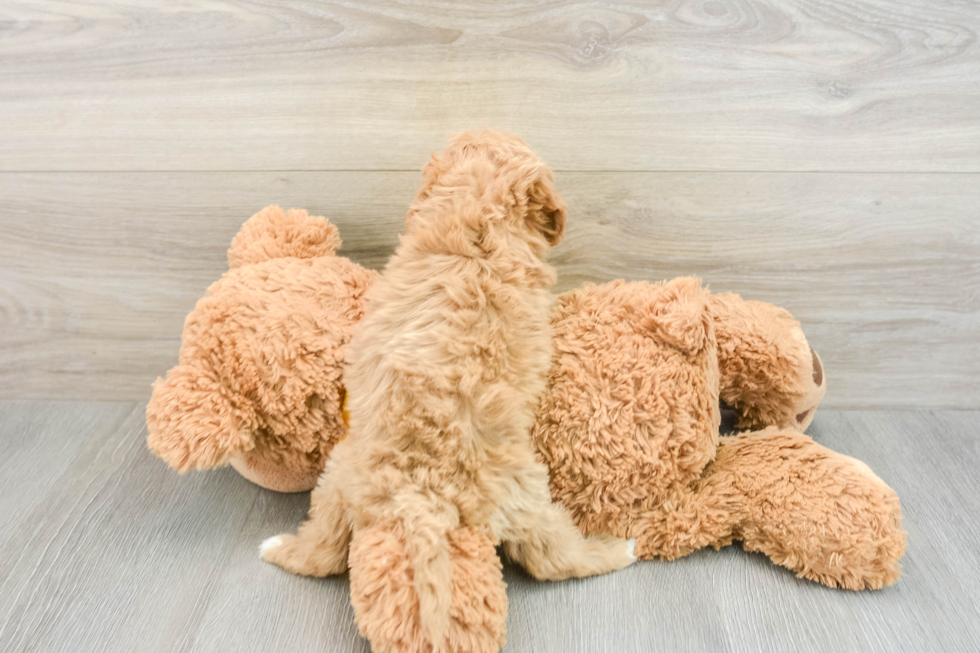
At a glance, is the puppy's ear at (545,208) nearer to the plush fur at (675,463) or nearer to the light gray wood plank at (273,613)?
the plush fur at (675,463)

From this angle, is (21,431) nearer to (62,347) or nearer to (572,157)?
(62,347)

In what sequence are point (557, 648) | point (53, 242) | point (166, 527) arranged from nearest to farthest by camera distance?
1. point (557, 648)
2. point (166, 527)
3. point (53, 242)

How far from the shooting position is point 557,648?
592mm

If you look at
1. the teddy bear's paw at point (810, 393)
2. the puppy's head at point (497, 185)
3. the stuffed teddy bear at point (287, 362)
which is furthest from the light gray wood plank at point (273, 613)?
the teddy bear's paw at point (810, 393)

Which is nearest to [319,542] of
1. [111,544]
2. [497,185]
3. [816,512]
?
[111,544]

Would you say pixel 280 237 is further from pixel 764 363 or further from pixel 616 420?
pixel 764 363

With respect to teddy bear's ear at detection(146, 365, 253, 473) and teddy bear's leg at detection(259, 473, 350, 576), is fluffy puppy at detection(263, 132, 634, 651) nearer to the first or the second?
teddy bear's leg at detection(259, 473, 350, 576)

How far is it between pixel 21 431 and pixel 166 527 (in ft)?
1.14

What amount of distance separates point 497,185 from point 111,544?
23.5 inches

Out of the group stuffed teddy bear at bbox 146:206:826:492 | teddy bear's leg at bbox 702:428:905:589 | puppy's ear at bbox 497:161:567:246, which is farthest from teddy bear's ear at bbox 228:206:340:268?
teddy bear's leg at bbox 702:428:905:589

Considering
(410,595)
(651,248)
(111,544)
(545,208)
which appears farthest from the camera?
(651,248)

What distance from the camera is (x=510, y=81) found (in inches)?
29.9

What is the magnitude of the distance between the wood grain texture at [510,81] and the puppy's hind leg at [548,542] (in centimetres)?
41

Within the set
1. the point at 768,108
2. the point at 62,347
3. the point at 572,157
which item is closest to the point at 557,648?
the point at 572,157
